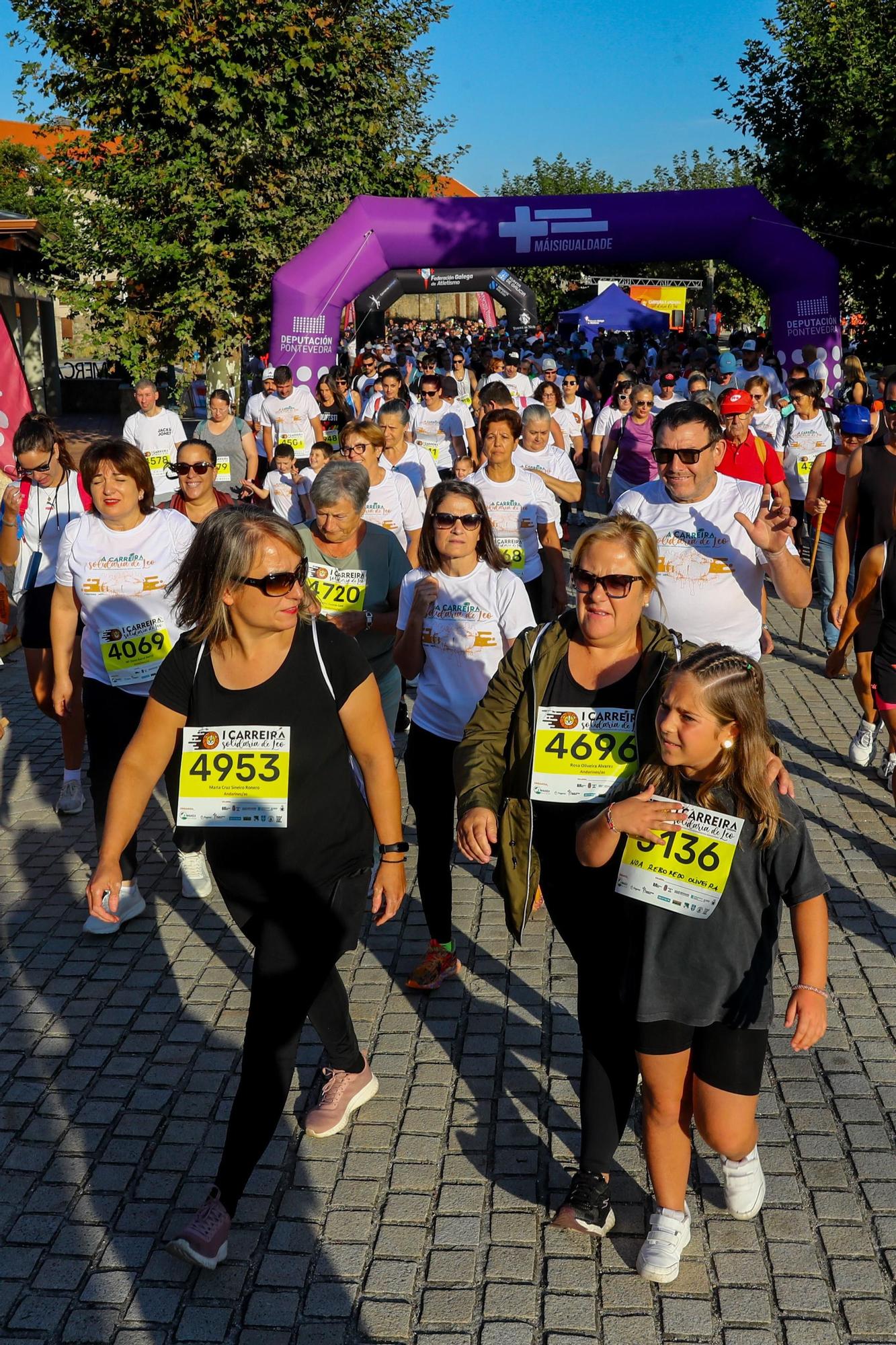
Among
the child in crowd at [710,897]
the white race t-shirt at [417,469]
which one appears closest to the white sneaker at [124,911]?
the child in crowd at [710,897]

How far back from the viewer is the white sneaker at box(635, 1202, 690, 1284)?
323 cm

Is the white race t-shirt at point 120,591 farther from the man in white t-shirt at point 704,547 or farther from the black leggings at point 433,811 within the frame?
the man in white t-shirt at point 704,547

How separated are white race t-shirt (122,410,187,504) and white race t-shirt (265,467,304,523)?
5.73 ft

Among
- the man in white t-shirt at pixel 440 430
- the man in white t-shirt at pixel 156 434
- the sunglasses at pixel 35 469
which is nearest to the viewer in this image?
the sunglasses at pixel 35 469

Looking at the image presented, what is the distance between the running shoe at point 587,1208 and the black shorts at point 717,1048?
546 mm

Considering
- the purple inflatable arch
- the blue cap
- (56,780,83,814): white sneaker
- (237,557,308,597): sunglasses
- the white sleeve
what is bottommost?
(56,780,83,814): white sneaker

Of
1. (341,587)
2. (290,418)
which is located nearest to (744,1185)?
(341,587)

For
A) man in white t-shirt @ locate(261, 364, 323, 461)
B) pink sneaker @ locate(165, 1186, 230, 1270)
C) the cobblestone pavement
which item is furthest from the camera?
man in white t-shirt @ locate(261, 364, 323, 461)

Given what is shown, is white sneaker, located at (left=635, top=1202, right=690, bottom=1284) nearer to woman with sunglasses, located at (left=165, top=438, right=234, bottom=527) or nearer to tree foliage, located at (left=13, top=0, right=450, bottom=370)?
woman with sunglasses, located at (left=165, top=438, right=234, bottom=527)

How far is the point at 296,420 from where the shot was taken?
13289 millimetres

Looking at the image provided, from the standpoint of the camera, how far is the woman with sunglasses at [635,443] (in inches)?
447

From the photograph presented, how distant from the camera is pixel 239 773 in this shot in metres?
3.34

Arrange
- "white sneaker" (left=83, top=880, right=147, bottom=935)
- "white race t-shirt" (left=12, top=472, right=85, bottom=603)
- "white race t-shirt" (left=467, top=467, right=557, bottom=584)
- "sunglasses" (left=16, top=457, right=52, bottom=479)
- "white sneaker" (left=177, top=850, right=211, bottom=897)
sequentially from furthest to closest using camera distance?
"white race t-shirt" (left=467, top=467, right=557, bottom=584), "white race t-shirt" (left=12, top=472, right=85, bottom=603), "sunglasses" (left=16, top=457, right=52, bottom=479), "white sneaker" (left=177, top=850, right=211, bottom=897), "white sneaker" (left=83, top=880, right=147, bottom=935)

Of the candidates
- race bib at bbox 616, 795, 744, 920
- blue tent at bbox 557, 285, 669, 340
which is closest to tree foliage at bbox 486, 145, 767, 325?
blue tent at bbox 557, 285, 669, 340
